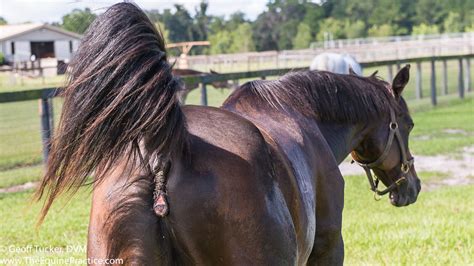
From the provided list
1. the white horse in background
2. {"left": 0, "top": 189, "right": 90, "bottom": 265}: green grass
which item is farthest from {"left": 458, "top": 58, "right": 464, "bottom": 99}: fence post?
{"left": 0, "top": 189, "right": 90, "bottom": 265}: green grass

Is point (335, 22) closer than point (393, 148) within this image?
No

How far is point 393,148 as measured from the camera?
4523 millimetres

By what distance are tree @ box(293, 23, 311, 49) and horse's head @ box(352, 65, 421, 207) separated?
7007cm

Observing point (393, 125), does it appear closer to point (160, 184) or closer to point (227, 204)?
point (227, 204)

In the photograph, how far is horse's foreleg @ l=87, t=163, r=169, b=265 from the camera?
2465 mm

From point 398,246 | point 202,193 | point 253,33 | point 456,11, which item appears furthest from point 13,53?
point 456,11

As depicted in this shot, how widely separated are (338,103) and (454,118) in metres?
14.9

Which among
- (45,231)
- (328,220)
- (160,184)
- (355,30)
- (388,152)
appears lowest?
(45,231)

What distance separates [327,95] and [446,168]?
316 inches

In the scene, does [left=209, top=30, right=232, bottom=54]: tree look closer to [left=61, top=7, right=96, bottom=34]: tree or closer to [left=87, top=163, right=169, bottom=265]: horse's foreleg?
[left=61, top=7, right=96, bottom=34]: tree

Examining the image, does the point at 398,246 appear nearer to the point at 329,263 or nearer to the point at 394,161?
the point at 394,161

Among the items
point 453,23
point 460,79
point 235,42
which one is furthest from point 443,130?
point 453,23

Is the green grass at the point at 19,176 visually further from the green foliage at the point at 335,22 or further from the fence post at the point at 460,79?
the green foliage at the point at 335,22

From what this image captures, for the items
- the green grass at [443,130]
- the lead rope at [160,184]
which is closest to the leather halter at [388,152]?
the lead rope at [160,184]
